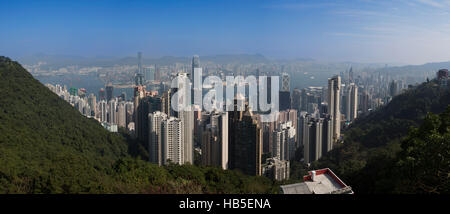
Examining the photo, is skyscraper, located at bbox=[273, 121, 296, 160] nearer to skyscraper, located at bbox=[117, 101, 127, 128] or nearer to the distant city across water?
skyscraper, located at bbox=[117, 101, 127, 128]

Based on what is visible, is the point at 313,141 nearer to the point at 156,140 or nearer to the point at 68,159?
the point at 156,140

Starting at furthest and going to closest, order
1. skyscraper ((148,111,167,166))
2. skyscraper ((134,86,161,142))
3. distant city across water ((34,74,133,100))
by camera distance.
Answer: distant city across water ((34,74,133,100)), skyscraper ((134,86,161,142)), skyscraper ((148,111,167,166))

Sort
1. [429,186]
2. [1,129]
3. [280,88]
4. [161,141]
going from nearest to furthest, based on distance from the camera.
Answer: [429,186]
[1,129]
[161,141]
[280,88]

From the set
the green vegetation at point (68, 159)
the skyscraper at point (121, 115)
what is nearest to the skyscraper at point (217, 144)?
the green vegetation at point (68, 159)

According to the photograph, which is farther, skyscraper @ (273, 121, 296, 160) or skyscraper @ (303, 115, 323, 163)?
skyscraper @ (303, 115, 323, 163)

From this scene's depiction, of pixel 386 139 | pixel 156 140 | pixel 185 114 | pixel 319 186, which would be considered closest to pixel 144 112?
pixel 185 114

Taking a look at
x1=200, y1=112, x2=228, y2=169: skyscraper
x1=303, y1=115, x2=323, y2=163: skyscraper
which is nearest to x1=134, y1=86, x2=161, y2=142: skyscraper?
x1=200, y1=112, x2=228, y2=169: skyscraper

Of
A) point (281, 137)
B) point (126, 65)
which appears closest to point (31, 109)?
point (281, 137)
